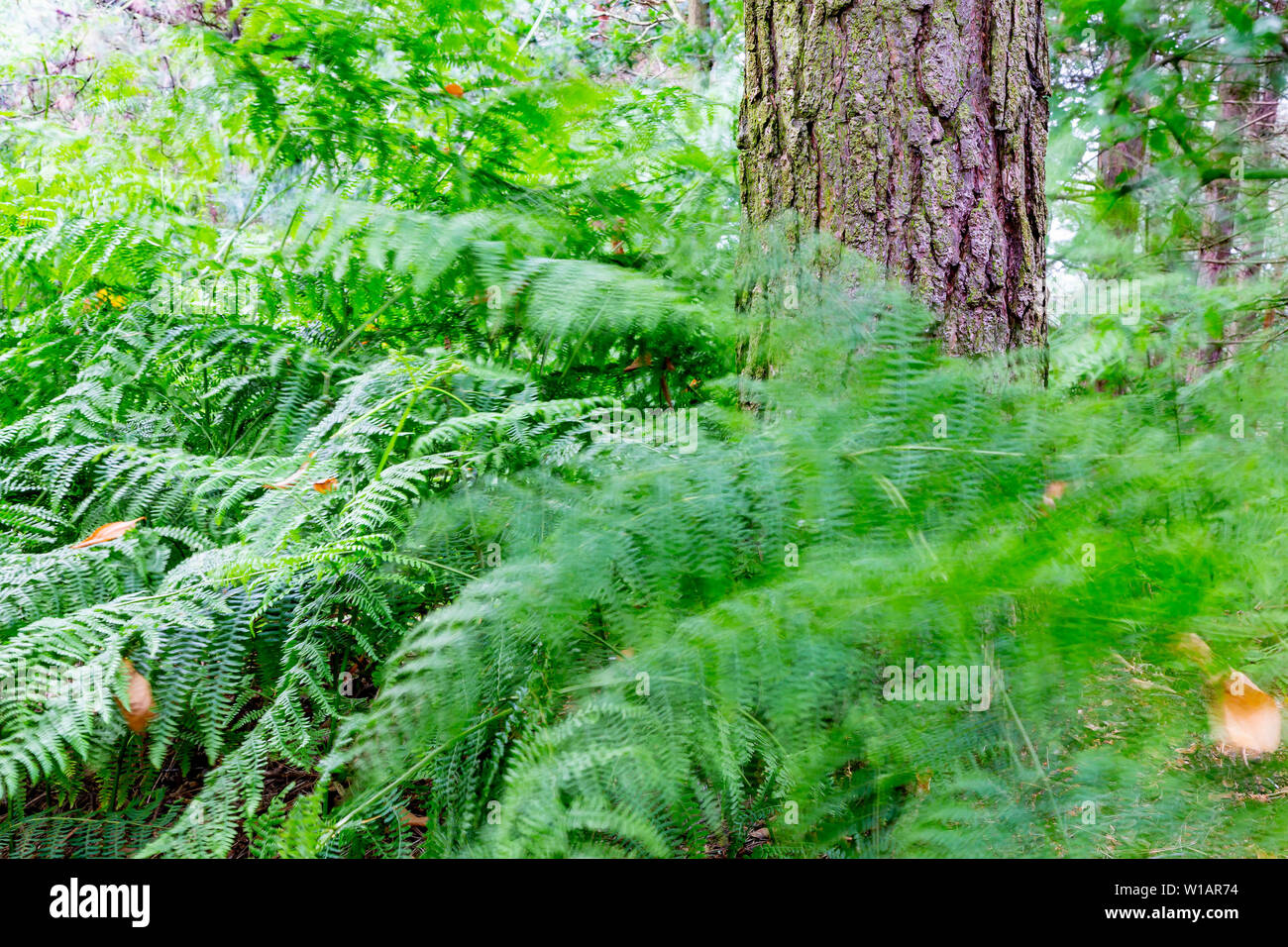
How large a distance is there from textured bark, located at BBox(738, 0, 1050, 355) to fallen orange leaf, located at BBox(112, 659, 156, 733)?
1.53 metres

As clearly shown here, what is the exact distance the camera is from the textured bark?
154 centimetres

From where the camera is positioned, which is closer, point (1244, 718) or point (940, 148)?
point (1244, 718)

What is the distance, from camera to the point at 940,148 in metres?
1.54

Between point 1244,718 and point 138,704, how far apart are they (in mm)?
1775

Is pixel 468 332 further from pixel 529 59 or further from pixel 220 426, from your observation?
pixel 529 59

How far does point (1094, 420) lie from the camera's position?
1288mm

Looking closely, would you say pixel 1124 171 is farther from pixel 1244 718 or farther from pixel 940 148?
pixel 1244 718

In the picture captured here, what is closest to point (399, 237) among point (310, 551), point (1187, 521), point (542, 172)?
point (310, 551)

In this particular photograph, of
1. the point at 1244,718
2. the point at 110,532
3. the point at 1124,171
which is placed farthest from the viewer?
the point at 1124,171

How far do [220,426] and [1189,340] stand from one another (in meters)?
2.55

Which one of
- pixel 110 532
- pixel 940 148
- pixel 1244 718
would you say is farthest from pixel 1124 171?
pixel 110 532

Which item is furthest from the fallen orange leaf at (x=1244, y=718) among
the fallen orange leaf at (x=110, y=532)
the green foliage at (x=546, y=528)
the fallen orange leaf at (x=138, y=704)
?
the fallen orange leaf at (x=110, y=532)

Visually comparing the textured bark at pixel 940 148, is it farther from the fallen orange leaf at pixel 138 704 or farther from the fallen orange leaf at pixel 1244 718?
the fallen orange leaf at pixel 138 704

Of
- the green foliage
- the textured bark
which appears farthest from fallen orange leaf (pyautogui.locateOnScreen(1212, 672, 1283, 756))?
the textured bark
